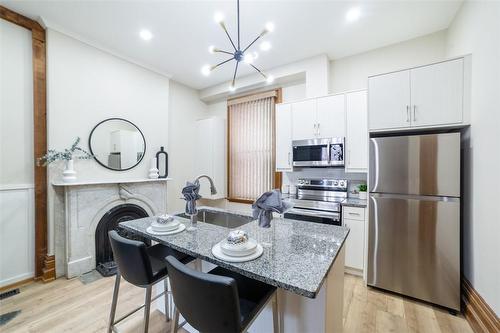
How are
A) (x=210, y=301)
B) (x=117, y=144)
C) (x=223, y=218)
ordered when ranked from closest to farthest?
1. (x=210, y=301)
2. (x=223, y=218)
3. (x=117, y=144)

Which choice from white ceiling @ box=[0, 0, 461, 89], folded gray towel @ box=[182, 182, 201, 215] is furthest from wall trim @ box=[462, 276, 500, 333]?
white ceiling @ box=[0, 0, 461, 89]

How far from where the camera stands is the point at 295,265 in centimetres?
101

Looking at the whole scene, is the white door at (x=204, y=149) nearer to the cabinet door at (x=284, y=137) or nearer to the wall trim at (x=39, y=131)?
the cabinet door at (x=284, y=137)

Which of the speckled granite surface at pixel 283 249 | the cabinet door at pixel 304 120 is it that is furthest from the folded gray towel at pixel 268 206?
the cabinet door at pixel 304 120

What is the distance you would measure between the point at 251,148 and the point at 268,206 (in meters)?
2.87

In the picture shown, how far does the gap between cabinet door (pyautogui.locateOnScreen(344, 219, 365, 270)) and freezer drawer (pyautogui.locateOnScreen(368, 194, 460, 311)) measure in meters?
0.22

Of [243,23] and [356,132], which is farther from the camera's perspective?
[356,132]

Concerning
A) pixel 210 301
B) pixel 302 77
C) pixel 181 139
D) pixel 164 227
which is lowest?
pixel 210 301

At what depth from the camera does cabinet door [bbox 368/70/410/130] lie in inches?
88.2

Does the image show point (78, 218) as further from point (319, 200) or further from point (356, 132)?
point (356, 132)

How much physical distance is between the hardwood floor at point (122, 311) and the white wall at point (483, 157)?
1.66ft

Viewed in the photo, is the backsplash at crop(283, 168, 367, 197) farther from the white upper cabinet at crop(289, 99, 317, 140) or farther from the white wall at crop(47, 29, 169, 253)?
the white wall at crop(47, 29, 169, 253)

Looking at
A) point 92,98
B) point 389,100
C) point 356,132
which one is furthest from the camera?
point 92,98

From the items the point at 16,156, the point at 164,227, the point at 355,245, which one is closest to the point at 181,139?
the point at 16,156
